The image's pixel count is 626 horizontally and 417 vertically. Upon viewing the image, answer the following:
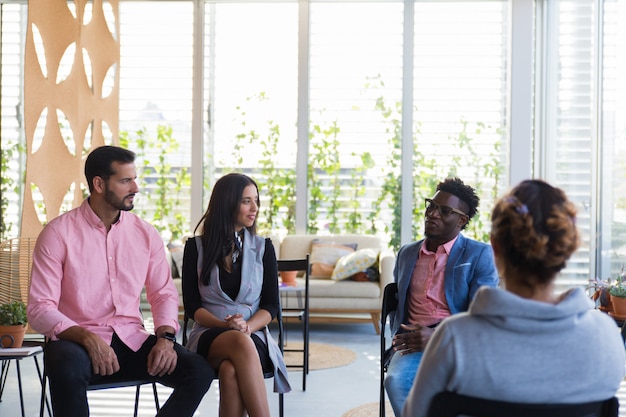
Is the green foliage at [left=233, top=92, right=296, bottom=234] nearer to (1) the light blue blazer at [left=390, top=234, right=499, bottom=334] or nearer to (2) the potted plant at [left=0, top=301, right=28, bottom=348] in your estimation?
(2) the potted plant at [left=0, top=301, right=28, bottom=348]

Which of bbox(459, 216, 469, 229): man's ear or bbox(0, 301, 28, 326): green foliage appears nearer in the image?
bbox(459, 216, 469, 229): man's ear

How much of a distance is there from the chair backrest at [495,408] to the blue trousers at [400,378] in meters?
1.08

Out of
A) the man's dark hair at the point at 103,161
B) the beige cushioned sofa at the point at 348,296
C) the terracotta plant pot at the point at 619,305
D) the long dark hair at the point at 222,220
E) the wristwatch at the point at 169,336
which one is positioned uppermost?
the man's dark hair at the point at 103,161

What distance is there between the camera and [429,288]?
10.2 ft

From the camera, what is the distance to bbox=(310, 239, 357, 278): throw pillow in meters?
6.82

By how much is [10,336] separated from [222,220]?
39.7 inches

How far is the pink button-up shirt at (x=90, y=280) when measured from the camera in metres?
2.90

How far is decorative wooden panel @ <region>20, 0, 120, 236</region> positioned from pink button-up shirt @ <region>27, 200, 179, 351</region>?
298cm

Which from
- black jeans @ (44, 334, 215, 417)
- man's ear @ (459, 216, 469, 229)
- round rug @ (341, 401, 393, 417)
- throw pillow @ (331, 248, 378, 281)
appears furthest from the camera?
throw pillow @ (331, 248, 378, 281)

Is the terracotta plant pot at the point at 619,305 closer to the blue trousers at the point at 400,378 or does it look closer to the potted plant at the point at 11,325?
the blue trousers at the point at 400,378

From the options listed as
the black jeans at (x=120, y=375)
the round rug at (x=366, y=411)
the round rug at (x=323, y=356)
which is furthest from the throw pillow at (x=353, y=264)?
the black jeans at (x=120, y=375)

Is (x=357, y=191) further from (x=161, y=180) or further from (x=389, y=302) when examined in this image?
(x=389, y=302)

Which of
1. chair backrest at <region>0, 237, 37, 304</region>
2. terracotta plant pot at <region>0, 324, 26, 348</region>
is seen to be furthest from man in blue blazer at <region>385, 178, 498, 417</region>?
chair backrest at <region>0, 237, 37, 304</region>

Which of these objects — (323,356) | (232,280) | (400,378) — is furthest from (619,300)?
(323,356)
